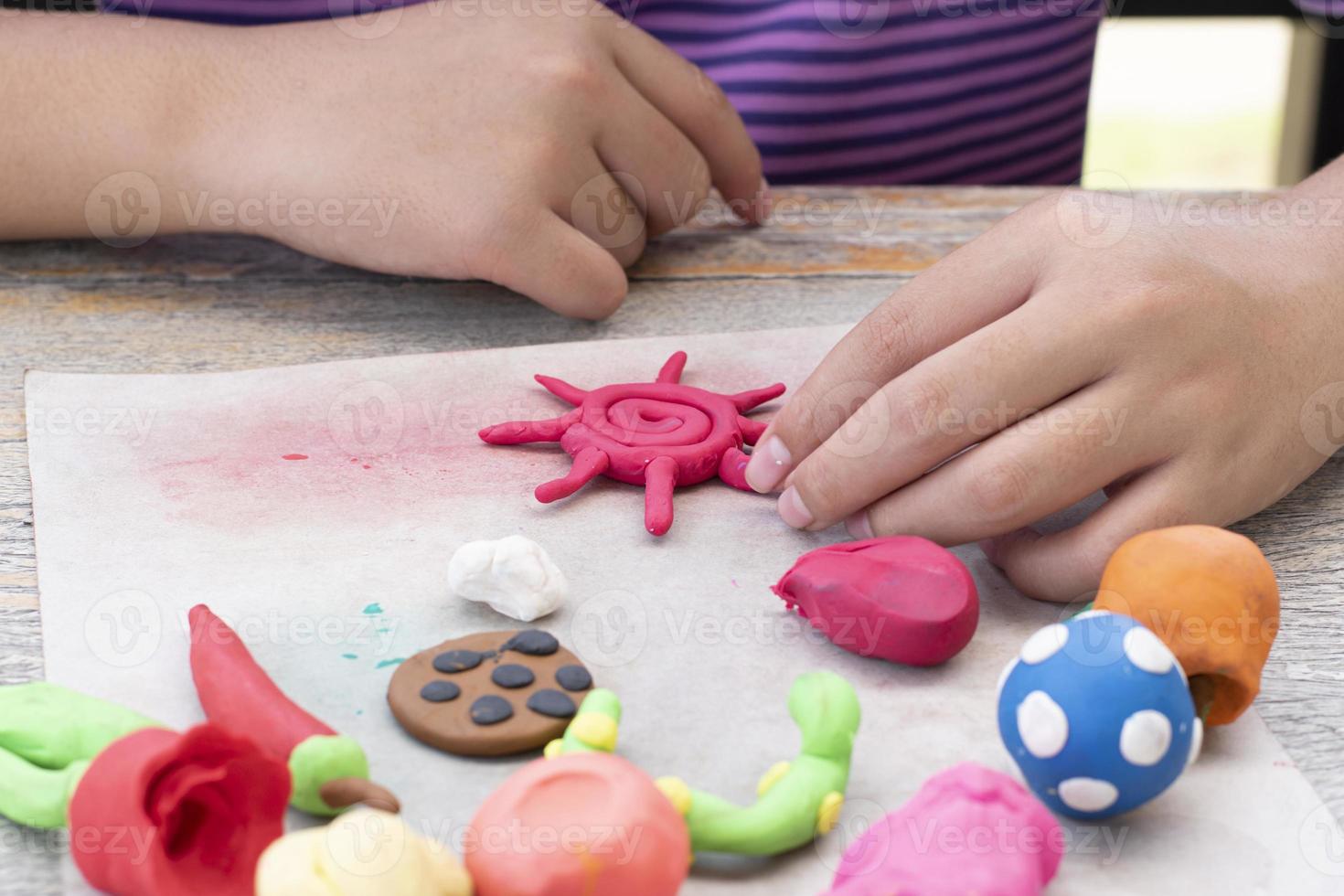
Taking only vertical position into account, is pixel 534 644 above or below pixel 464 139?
below

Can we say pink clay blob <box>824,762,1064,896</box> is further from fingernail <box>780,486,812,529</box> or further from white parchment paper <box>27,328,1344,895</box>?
fingernail <box>780,486,812,529</box>

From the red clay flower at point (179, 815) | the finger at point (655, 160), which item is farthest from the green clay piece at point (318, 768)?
the finger at point (655, 160)

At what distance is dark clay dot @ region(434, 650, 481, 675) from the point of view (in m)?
0.52

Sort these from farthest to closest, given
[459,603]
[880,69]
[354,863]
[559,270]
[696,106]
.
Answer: [880,69] < [696,106] < [559,270] < [459,603] < [354,863]

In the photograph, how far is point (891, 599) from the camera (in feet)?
1.82

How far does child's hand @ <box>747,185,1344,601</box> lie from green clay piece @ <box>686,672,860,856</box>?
165 millimetres

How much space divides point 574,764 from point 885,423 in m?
0.27

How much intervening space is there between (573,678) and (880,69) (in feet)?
2.98

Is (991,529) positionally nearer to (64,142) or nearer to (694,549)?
(694,549)

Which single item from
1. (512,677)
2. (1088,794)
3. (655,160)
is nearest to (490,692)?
(512,677)

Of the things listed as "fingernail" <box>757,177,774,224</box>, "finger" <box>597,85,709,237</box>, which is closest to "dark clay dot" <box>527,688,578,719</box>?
"finger" <box>597,85,709,237</box>

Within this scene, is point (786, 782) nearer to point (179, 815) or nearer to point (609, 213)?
point (179, 815)

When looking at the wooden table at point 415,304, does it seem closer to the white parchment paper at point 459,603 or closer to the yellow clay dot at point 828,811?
the white parchment paper at point 459,603

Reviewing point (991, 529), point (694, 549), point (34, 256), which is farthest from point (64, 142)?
point (991, 529)
